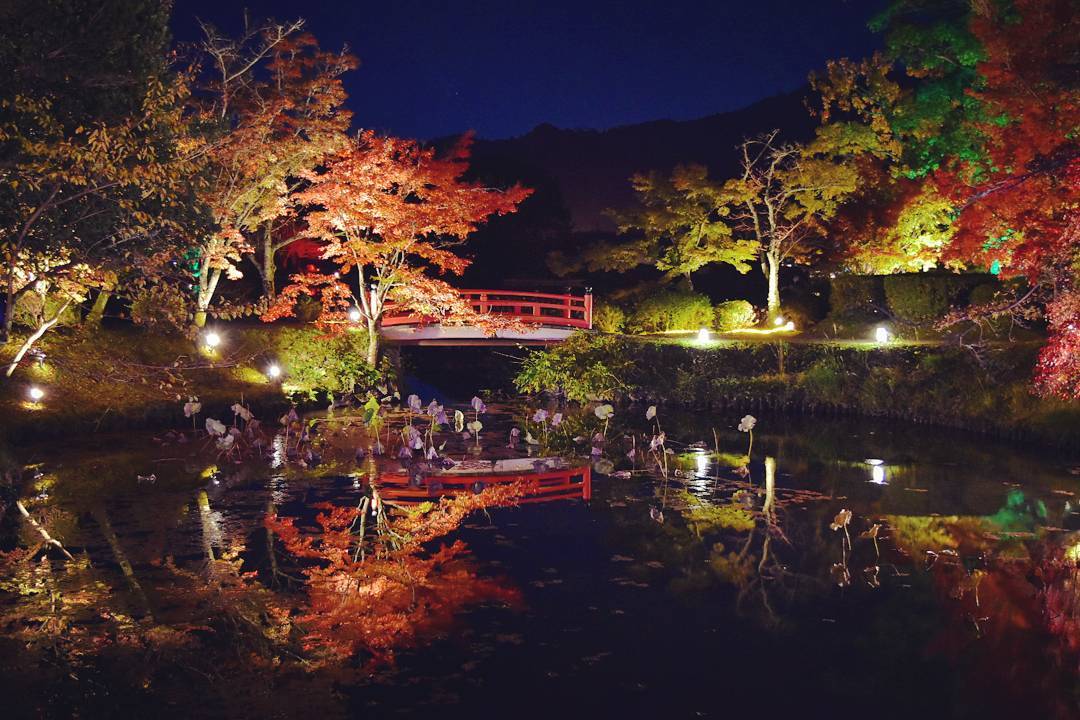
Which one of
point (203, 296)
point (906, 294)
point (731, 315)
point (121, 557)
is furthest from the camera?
point (731, 315)

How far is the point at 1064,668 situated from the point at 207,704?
5.55 metres

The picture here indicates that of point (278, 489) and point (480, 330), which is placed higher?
point (480, 330)

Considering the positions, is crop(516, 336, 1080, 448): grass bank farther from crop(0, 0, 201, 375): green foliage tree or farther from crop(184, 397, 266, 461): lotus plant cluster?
crop(0, 0, 201, 375): green foliage tree

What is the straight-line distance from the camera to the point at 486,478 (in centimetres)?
1208

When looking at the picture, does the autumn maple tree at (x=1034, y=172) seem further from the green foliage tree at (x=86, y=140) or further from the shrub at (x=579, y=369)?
the green foliage tree at (x=86, y=140)

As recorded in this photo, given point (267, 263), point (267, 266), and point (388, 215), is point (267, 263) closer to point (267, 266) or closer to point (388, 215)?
point (267, 266)

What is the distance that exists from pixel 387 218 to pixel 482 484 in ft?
27.0

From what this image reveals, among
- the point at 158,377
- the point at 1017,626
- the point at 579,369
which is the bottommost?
the point at 1017,626

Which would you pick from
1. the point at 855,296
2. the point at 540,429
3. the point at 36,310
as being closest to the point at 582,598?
the point at 540,429

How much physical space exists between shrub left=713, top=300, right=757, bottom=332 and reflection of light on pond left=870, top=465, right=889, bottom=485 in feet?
37.3

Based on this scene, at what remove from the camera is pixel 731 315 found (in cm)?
2427

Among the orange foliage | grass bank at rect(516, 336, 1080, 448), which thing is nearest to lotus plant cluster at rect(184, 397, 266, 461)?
the orange foliage

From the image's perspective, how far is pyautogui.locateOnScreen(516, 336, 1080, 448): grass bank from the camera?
15.8 metres

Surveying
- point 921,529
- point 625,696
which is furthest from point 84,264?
point 921,529
